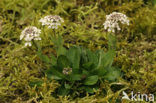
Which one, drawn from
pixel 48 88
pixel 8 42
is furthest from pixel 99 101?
pixel 8 42

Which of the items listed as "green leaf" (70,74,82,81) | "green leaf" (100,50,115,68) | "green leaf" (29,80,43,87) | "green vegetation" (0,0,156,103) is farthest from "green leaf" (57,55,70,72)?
"green leaf" (100,50,115,68)

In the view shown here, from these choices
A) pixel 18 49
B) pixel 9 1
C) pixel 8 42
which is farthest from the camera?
pixel 9 1

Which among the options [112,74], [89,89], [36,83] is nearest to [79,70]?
[89,89]

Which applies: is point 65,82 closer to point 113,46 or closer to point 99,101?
point 99,101

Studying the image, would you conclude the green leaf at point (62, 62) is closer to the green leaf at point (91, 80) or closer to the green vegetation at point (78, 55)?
the green vegetation at point (78, 55)

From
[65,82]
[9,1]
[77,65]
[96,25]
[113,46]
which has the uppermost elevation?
[9,1]

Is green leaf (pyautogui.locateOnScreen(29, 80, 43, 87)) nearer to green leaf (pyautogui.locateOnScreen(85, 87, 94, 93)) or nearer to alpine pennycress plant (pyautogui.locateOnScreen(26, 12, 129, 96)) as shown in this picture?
alpine pennycress plant (pyautogui.locateOnScreen(26, 12, 129, 96))

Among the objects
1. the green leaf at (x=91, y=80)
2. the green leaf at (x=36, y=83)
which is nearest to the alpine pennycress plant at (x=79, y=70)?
the green leaf at (x=91, y=80)

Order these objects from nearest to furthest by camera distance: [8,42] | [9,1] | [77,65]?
1. [77,65]
2. [8,42]
3. [9,1]
